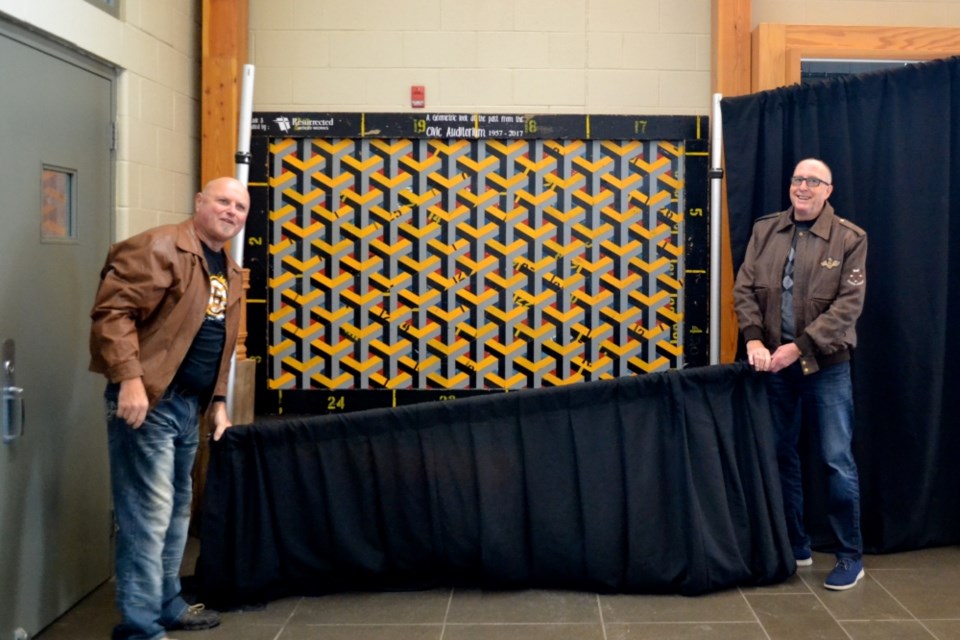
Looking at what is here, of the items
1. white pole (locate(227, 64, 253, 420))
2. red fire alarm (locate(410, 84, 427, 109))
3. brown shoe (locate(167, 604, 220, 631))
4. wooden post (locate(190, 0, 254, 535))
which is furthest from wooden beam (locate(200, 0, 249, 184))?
brown shoe (locate(167, 604, 220, 631))

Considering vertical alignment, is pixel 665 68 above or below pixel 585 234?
above

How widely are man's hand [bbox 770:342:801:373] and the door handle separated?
2494 mm

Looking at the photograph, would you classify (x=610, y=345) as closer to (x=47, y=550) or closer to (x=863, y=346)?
(x=863, y=346)

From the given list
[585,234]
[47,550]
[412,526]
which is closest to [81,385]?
[47,550]

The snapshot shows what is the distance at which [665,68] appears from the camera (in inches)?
192

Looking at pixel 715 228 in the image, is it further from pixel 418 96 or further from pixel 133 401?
pixel 133 401

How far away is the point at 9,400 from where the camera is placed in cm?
311

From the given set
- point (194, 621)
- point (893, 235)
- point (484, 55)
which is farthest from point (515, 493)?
point (484, 55)

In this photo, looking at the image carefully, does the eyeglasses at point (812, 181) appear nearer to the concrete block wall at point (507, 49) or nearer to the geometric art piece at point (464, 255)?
the geometric art piece at point (464, 255)

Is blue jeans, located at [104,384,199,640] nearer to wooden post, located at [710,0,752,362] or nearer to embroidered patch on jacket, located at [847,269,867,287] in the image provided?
embroidered patch on jacket, located at [847,269,867,287]

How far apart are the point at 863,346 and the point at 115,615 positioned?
293 centimetres

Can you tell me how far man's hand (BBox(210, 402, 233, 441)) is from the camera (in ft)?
11.6

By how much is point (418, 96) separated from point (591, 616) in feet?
8.11

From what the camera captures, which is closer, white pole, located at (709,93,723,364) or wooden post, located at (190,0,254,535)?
white pole, located at (709,93,723,364)
